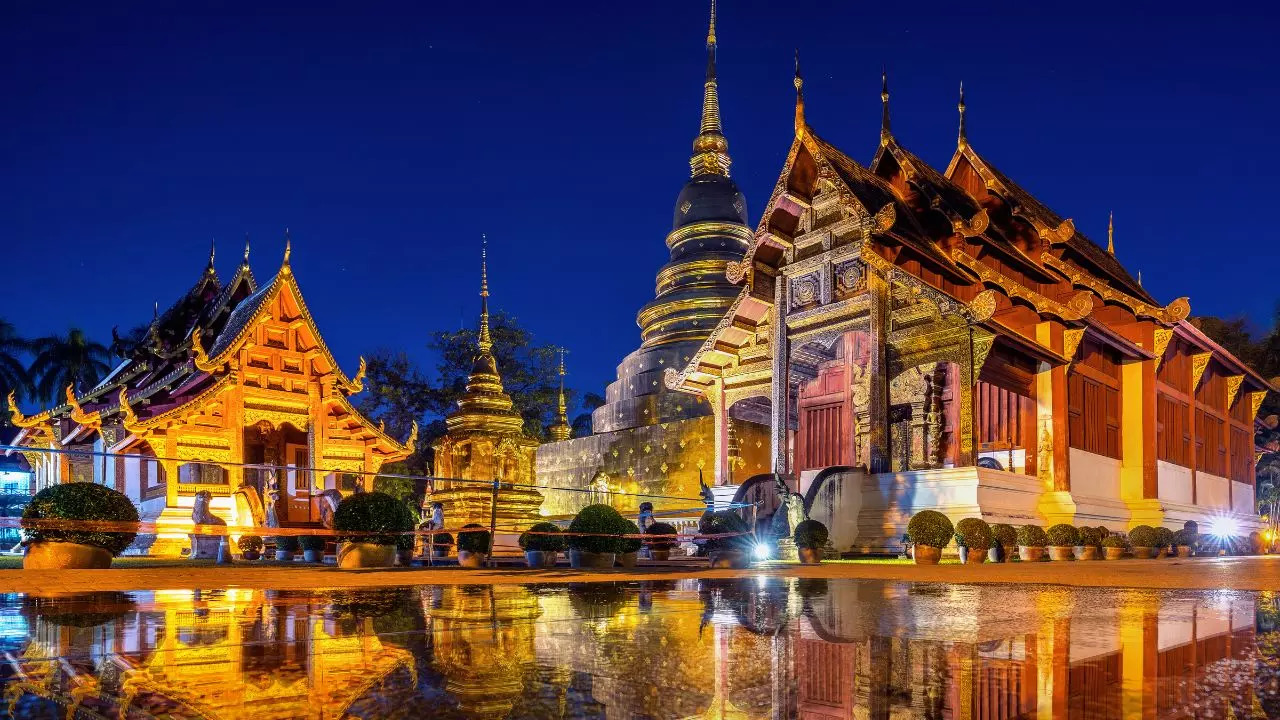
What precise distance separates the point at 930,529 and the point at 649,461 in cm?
1485

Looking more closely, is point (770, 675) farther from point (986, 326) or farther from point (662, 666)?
point (986, 326)

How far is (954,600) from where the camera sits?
6438 millimetres

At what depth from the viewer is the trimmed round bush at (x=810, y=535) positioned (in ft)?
48.1

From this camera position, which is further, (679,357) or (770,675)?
(679,357)

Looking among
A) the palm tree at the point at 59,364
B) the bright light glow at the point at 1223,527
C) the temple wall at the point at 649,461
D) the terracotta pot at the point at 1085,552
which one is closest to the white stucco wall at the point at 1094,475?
the terracotta pot at the point at 1085,552

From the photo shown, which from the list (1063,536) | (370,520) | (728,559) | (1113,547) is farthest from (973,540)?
(370,520)

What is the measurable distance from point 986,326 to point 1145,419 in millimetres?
7537

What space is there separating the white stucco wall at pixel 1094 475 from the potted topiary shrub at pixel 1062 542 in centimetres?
293

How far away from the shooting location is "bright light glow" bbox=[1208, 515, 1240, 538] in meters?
23.9

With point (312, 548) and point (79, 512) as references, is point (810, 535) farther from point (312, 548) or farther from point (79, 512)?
point (79, 512)

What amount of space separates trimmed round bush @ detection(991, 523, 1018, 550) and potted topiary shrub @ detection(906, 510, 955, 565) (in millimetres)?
1228

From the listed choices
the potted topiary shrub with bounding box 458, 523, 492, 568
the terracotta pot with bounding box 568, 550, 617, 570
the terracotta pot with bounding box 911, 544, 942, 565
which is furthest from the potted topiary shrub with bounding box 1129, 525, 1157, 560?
the potted topiary shrub with bounding box 458, 523, 492, 568

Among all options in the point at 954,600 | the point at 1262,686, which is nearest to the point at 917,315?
the point at 954,600

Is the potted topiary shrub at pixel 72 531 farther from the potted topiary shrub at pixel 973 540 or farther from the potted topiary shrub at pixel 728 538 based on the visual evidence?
the potted topiary shrub at pixel 973 540
